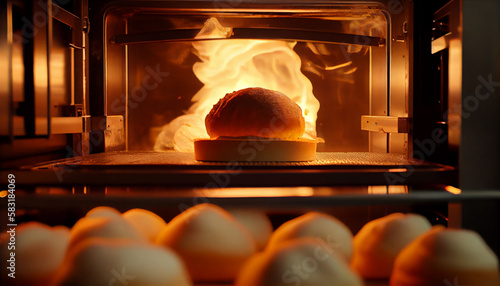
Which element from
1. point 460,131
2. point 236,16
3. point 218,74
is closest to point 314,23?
point 236,16

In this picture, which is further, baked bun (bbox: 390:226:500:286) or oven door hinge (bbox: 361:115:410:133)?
oven door hinge (bbox: 361:115:410:133)

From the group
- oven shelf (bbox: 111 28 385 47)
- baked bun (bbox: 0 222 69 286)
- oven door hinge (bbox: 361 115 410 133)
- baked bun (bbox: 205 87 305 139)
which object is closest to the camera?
baked bun (bbox: 0 222 69 286)

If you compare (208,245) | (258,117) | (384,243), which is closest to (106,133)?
(258,117)

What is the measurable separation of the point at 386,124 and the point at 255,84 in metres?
0.48

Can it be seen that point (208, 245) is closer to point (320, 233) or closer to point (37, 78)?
point (320, 233)

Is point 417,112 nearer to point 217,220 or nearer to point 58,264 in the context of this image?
point 217,220

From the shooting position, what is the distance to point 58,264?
755mm

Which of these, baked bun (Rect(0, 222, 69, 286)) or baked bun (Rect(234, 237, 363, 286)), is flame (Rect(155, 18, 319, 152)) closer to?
baked bun (Rect(0, 222, 69, 286))

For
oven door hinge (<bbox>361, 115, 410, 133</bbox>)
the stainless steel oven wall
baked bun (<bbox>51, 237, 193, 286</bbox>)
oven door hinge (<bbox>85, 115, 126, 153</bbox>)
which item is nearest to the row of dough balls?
baked bun (<bbox>51, 237, 193, 286</bbox>)

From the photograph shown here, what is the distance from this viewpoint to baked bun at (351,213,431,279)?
0.84 meters

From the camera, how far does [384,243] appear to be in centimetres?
84

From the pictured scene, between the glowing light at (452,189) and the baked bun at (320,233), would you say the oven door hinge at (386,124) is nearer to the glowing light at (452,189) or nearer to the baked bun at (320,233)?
the glowing light at (452,189)

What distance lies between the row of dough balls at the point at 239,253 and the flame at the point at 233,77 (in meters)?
0.71

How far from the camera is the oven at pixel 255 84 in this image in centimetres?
90
